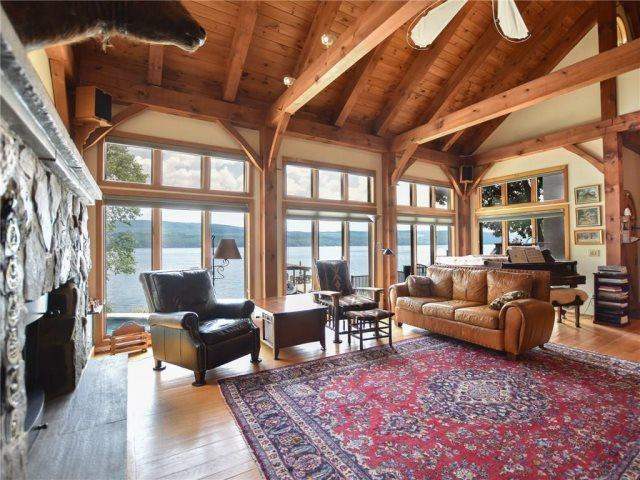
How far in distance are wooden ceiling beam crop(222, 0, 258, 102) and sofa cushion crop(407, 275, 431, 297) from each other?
381 cm

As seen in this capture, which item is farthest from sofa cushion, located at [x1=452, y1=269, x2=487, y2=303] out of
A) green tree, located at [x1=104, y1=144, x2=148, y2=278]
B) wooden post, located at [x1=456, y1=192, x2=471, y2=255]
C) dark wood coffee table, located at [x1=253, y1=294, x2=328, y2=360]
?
green tree, located at [x1=104, y1=144, x2=148, y2=278]

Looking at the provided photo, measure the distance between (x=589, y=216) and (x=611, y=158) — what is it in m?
1.09

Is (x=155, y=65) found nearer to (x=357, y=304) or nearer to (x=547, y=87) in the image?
(x=357, y=304)

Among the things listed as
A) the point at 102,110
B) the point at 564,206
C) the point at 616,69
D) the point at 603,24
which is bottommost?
the point at 564,206

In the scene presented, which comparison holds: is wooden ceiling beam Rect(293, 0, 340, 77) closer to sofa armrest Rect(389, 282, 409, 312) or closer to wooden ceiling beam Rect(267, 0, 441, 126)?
wooden ceiling beam Rect(267, 0, 441, 126)

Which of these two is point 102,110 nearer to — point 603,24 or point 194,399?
point 194,399

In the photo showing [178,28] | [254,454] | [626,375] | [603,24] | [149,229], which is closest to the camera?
[178,28]

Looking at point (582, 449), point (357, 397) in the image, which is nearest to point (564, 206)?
point (582, 449)

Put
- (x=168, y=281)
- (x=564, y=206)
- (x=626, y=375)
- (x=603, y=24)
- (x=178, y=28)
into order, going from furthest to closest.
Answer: (x=564, y=206) < (x=603, y=24) < (x=168, y=281) < (x=626, y=375) < (x=178, y=28)

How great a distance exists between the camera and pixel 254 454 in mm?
1982

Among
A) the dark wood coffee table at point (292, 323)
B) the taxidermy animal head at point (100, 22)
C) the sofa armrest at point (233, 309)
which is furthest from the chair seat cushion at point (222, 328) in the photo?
the taxidermy animal head at point (100, 22)

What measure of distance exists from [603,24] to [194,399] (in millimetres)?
7668

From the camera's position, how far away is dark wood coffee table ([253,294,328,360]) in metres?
3.63

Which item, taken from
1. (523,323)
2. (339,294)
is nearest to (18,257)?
(339,294)
